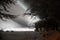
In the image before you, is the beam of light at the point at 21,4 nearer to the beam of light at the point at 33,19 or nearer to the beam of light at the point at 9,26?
the beam of light at the point at 33,19

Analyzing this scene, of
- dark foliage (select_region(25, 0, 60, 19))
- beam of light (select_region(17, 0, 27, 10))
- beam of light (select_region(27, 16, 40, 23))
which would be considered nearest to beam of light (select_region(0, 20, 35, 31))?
beam of light (select_region(27, 16, 40, 23))

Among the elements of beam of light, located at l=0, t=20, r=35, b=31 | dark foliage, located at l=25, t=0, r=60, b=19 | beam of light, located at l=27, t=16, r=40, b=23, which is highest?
dark foliage, located at l=25, t=0, r=60, b=19

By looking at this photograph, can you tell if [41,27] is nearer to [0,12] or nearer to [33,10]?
[33,10]

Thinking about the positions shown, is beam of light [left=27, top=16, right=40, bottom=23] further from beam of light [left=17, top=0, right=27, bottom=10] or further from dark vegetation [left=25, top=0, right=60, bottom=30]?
beam of light [left=17, top=0, right=27, bottom=10]

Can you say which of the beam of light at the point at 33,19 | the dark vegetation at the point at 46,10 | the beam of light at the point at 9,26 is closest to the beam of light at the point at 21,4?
the dark vegetation at the point at 46,10

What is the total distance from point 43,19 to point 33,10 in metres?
0.54

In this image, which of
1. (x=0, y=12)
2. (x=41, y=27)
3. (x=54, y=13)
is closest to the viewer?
(x=0, y=12)

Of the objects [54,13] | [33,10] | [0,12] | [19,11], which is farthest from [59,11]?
[0,12]

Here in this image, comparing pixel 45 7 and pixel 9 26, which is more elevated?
pixel 45 7

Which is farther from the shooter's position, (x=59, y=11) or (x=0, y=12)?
(x=59, y=11)

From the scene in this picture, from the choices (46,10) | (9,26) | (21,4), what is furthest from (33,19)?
(9,26)

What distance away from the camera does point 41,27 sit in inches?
209

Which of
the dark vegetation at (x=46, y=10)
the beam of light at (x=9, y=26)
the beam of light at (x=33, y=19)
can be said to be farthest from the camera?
the beam of light at (x=33, y=19)

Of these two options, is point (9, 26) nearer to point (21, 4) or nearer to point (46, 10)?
point (21, 4)
